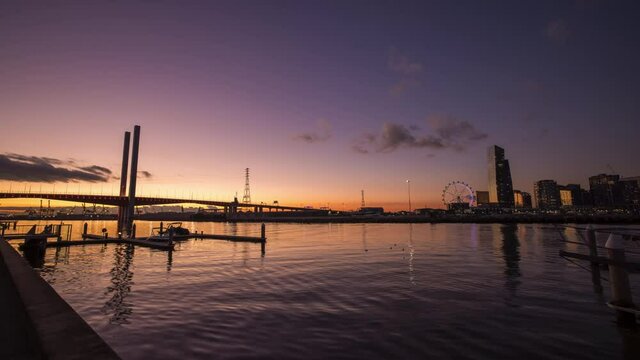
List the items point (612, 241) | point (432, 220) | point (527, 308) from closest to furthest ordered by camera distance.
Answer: point (612, 241), point (527, 308), point (432, 220)

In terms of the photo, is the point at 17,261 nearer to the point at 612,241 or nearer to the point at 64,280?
the point at 64,280

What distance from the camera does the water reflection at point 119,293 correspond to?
12.8 m

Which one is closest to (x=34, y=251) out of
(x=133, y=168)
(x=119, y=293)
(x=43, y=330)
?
(x=119, y=293)

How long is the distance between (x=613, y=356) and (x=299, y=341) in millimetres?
8188

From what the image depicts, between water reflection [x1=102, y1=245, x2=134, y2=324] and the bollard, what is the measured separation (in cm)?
1530

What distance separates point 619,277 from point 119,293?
19.9 metres

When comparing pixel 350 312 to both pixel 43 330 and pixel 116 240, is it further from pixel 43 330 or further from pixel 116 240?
pixel 116 240

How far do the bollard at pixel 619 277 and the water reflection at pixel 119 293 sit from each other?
602 inches

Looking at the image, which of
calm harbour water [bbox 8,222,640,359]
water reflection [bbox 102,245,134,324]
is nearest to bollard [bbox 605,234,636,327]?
calm harbour water [bbox 8,222,640,359]

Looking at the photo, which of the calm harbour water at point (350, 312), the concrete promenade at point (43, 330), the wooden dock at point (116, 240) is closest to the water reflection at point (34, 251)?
the wooden dock at point (116, 240)

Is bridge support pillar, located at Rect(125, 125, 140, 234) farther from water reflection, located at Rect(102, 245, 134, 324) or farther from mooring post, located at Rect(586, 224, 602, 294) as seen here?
mooring post, located at Rect(586, 224, 602, 294)

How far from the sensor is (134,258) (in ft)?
105

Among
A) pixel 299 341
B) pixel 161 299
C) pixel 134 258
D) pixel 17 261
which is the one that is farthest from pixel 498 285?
pixel 134 258

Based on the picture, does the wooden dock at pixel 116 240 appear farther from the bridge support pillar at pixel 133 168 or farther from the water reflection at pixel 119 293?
the bridge support pillar at pixel 133 168
